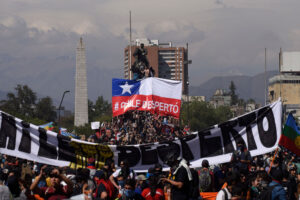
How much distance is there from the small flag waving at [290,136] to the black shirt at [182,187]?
389cm

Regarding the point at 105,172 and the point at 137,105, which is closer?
the point at 105,172

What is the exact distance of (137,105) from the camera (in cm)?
2602

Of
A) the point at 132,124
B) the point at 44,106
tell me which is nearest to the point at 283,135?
the point at 132,124

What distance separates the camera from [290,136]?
54.1ft

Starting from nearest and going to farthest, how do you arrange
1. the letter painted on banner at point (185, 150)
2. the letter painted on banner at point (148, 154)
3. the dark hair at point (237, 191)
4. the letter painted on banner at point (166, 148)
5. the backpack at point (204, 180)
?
the dark hair at point (237, 191) < the backpack at point (204, 180) < the letter painted on banner at point (185, 150) < the letter painted on banner at point (166, 148) < the letter painted on banner at point (148, 154)

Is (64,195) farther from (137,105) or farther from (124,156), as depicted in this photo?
(137,105)

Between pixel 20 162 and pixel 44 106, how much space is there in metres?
135

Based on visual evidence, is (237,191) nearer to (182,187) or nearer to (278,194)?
(278,194)

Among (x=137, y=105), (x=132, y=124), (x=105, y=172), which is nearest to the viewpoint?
(x=105, y=172)

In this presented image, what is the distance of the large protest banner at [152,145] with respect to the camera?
55.2 ft

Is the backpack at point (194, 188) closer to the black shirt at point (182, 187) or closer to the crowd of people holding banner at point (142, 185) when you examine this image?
the crowd of people holding banner at point (142, 185)

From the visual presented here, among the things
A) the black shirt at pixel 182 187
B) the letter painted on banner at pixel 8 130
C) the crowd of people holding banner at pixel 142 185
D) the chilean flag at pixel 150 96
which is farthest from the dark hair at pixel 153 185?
the chilean flag at pixel 150 96

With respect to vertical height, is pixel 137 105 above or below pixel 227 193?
above

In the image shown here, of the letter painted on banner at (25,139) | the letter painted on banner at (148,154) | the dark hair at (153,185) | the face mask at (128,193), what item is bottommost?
the face mask at (128,193)
